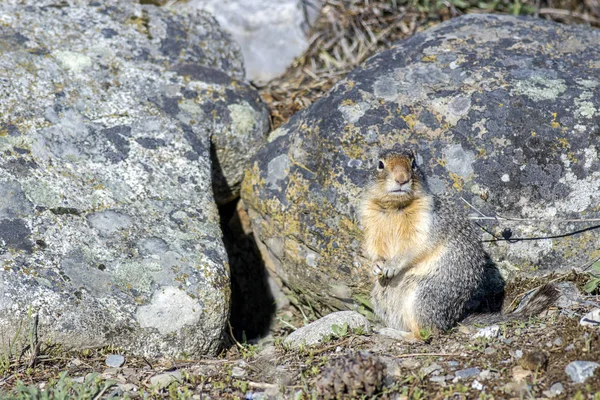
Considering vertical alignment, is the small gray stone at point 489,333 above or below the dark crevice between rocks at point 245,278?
above

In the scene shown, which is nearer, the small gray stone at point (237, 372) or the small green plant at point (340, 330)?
the small gray stone at point (237, 372)

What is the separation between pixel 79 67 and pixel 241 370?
367 cm

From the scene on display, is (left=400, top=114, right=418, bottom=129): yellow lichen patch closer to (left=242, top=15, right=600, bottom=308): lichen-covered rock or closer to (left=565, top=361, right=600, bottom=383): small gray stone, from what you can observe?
(left=242, top=15, right=600, bottom=308): lichen-covered rock

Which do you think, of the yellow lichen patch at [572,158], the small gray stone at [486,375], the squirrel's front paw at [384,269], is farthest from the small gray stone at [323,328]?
the yellow lichen patch at [572,158]

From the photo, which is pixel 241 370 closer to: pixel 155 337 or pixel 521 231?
pixel 155 337

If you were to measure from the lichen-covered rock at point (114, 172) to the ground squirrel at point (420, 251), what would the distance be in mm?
1396

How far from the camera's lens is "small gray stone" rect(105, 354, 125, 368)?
523 cm

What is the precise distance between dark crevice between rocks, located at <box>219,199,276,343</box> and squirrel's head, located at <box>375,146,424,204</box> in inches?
87.4

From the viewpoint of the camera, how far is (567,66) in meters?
6.60

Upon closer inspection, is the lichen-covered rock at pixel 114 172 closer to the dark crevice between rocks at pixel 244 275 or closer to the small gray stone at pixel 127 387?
the small gray stone at pixel 127 387

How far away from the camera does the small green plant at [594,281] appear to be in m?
5.55

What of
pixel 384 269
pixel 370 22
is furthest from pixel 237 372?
pixel 370 22

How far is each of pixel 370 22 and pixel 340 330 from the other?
4882mm

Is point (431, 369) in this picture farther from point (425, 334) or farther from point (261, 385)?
point (261, 385)
